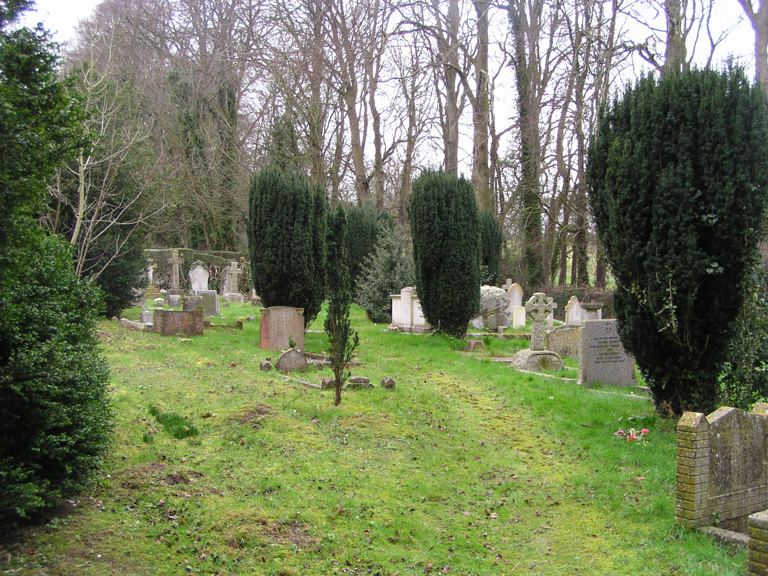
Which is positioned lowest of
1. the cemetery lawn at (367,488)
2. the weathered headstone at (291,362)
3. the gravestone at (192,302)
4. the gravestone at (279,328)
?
the cemetery lawn at (367,488)

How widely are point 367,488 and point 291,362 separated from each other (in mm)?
4752

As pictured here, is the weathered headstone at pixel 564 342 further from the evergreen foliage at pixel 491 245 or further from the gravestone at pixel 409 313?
the evergreen foliage at pixel 491 245

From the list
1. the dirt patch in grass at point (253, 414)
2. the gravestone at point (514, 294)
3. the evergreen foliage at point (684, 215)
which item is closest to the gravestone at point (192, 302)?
the gravestone at point (514, 294)

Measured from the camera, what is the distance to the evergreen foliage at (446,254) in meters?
15.5

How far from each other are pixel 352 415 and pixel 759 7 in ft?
41.2

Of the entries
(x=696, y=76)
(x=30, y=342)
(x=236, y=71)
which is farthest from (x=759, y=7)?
(x=236, y=71)

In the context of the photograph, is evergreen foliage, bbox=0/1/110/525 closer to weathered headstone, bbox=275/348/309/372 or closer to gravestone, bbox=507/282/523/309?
weathered headstone, bbox=275/348/309/372

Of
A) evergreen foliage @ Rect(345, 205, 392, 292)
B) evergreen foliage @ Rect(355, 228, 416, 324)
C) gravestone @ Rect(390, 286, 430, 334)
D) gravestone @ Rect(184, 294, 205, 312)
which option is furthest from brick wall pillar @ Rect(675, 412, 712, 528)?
evergreen foliage @ Rect(345, 205, 392, 292)

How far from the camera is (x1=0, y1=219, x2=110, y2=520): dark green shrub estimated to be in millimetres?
4191

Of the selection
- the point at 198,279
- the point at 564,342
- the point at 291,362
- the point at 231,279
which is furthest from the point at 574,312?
the point at 198,279

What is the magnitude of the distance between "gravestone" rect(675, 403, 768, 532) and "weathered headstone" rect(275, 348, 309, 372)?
21.7 ft

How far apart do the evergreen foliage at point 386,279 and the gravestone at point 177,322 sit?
7.12 meters

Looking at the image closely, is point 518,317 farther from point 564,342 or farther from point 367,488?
point 367,488

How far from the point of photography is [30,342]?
4.66 metres
